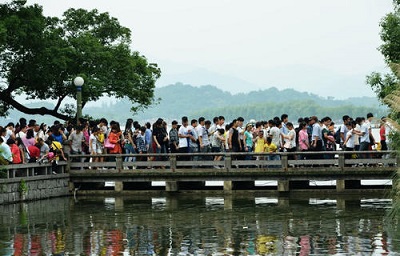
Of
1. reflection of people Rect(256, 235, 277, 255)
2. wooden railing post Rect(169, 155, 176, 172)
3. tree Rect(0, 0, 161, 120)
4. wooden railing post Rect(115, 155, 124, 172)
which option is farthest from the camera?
tree Rect(0, 0, 161, 120)

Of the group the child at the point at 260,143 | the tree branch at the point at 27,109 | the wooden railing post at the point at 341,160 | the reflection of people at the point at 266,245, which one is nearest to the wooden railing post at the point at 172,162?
the child at the point at 260,143

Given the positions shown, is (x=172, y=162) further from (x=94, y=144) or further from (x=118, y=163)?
(x=94, y=144)

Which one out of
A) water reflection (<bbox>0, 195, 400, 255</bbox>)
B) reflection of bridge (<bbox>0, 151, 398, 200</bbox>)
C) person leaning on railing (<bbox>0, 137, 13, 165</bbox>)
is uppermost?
person leaning on railing (<bbox>0, 137, 13, 165</bbox>)

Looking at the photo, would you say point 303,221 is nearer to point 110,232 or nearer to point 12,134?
point 110,232

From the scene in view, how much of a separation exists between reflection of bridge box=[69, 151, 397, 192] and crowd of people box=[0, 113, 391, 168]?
1.29 feet

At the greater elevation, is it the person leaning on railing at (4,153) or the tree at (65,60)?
the tree at (65,60)

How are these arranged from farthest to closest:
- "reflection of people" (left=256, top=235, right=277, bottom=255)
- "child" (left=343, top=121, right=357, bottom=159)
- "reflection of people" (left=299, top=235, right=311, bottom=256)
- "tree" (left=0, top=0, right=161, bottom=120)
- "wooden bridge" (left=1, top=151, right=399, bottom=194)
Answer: "tree" (left=0, top=0, right=161, bottom=120), "child" (left=343, top=121, right=357, bottom=159), "wooden bridge" (left=1, top=151, right=399, bottom=194), "reflection of people" (left=256, top=235, right=277, bottom=255), "reflection of people" (left=299, top=235, right=311, bottom=256)

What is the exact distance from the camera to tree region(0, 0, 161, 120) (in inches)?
1896

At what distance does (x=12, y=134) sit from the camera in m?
32.6

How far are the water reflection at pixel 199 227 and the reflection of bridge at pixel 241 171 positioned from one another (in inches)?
39.4

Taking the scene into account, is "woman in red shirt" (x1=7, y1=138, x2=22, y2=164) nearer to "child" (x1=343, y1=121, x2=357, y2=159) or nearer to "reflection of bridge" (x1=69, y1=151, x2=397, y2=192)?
"reflection of bridge" (x1=69, y1=151, x2=397, y2=192)

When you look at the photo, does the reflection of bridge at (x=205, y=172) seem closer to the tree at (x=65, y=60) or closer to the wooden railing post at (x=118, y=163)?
the wooden railing post at (x=118, y=163)

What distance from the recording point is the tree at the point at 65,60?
48.2m

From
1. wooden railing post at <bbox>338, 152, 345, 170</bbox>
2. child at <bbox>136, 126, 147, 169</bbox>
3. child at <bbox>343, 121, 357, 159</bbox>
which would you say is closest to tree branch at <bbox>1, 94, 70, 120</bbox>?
child at <bbox>136, 126, 147, 169</bbox>
